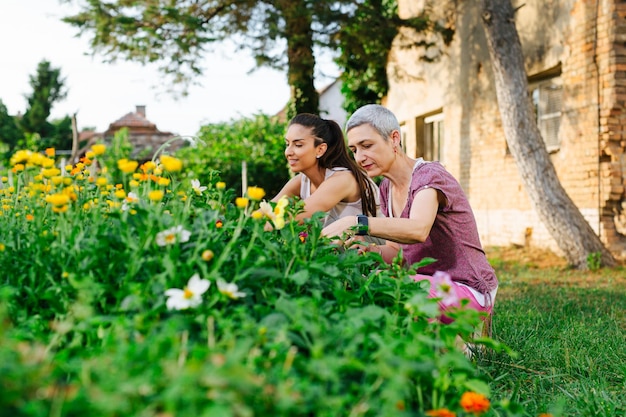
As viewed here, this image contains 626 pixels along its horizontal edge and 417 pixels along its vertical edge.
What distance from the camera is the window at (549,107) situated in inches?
394

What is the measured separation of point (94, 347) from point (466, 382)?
0.86 meters

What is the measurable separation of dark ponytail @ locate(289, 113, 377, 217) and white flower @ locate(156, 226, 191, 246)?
209 centimetres

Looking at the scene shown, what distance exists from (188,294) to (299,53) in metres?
11.3

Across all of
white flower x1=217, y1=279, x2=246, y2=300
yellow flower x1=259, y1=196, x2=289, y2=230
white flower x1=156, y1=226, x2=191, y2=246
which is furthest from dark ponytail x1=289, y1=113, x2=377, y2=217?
white flower x1=217, y1=279, x2=246, y2=300

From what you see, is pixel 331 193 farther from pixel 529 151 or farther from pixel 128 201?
pixel 529 151

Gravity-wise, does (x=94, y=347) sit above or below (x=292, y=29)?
below

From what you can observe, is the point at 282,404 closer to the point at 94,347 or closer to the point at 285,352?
the point at 285,352

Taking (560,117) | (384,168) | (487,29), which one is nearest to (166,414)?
(384,168)

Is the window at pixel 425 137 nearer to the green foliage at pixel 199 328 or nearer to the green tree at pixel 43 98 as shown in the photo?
the green foliage at pixel 199 328

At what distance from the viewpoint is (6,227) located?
2051 millimetres

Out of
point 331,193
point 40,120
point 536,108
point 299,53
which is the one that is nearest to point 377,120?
point 331,193

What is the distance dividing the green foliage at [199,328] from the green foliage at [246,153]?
13.9m

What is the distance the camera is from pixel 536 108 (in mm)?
10602

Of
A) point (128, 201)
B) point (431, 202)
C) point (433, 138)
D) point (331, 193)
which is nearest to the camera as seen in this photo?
point (128, 201)
